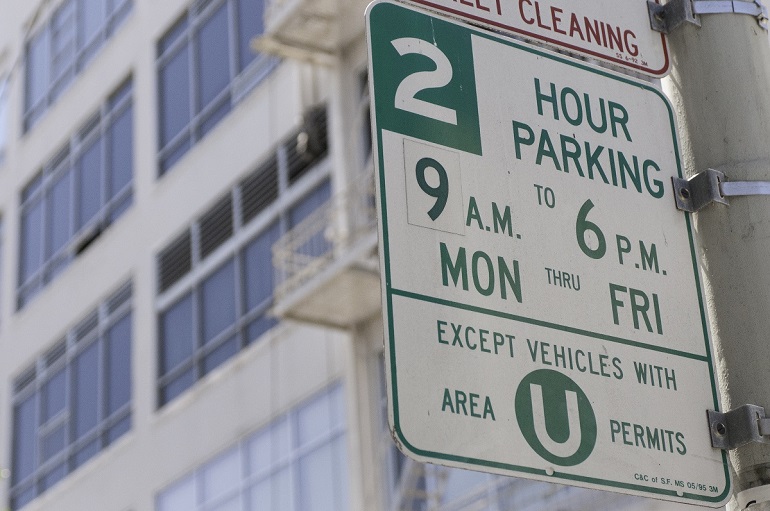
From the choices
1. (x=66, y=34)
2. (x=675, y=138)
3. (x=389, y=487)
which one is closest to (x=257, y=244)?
(x=389, y=487)

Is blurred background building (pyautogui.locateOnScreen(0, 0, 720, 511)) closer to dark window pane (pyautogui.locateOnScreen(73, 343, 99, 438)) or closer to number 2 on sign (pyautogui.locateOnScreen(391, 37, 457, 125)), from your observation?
dark window pane (pyautogui.locateOnScreen(73, 343, 99, 438))

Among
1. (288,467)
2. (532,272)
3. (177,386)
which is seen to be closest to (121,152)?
(177,386)

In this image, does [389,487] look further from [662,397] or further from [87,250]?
[662,397]

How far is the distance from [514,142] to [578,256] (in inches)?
12.8

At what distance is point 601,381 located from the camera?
354cm

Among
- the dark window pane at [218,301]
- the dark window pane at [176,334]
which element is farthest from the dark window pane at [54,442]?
the dark window pane at [218,301]

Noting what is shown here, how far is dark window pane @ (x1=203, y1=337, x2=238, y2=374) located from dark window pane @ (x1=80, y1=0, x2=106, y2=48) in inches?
358

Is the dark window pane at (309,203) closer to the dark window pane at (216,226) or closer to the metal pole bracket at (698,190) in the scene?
the dark window pane at (216,226)

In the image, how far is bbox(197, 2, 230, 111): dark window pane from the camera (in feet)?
77.8

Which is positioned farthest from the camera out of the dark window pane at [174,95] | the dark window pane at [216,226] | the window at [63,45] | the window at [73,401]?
the window at [63,45]

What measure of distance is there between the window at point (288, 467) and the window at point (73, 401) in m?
3.70

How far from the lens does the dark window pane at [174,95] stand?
24859mm

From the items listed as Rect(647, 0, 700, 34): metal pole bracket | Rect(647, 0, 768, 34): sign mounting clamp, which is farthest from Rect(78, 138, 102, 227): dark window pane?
Rect(647, 0, 768, 34): sign mounting clamp

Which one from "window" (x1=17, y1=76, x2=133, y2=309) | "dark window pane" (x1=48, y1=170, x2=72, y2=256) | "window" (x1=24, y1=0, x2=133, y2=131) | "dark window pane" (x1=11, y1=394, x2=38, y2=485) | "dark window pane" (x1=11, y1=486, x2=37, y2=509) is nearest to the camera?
"window" (x1=17, y1=76, x2=133, y2=309)
